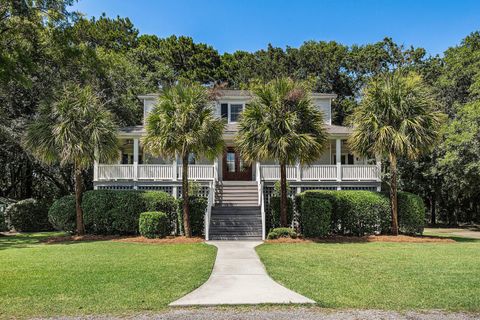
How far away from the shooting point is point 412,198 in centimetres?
1911

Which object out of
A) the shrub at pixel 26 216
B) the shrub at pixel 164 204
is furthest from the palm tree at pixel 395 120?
the shrub at pixel 26 216

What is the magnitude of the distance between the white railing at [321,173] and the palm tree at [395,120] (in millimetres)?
3253

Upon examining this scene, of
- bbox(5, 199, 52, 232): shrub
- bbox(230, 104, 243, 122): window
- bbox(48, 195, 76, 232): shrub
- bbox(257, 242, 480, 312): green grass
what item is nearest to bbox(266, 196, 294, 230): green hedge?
bbox(257, 242, 480, 312): green grass

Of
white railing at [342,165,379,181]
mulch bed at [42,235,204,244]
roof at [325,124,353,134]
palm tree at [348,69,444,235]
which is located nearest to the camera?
mulch bed at [42,235,204,244]

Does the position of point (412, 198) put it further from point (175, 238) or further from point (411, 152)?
point (175, 238)

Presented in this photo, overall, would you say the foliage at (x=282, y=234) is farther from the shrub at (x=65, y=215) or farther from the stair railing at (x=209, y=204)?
the shrub at (x=65, y=215)

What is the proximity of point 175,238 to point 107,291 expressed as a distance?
9.85 metres

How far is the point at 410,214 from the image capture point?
19.0 m

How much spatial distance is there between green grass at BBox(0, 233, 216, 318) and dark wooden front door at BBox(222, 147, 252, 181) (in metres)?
10.6

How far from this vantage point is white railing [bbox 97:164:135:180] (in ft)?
70.5

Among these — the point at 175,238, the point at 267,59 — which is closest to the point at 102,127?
the point at 175,238

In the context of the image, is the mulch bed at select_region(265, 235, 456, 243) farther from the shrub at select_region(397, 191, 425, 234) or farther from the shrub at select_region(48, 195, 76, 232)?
the shrub at select_region(48, 195, 76, 232)

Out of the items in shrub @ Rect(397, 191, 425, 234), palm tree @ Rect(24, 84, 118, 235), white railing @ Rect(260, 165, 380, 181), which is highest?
palm tree @ Rect(24, 84, 118, 235)

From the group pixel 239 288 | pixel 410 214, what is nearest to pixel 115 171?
pixel 410 214
